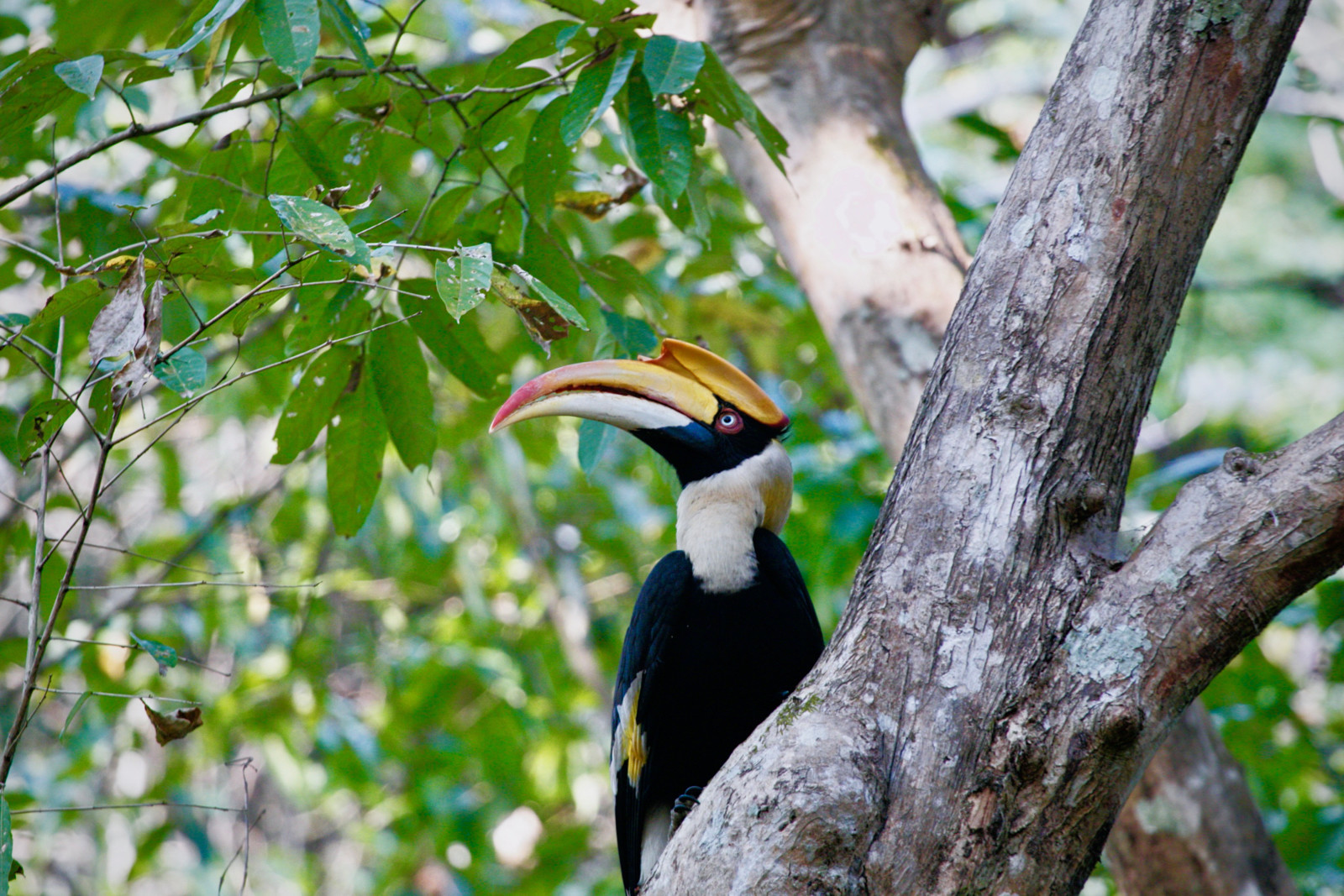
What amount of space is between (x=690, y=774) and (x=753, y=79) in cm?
191

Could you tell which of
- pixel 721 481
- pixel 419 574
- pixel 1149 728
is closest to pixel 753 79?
pixel 721 481

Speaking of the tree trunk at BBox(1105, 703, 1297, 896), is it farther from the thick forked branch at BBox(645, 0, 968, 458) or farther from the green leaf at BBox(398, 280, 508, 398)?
the green leaf at BBox(398, 280, 508, 398)

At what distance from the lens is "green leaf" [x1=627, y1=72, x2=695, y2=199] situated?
6.93 feet

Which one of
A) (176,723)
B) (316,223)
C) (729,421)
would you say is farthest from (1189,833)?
(316,223)

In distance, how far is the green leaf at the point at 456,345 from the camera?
2373 mm

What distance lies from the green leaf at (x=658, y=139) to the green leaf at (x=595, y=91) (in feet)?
0.25

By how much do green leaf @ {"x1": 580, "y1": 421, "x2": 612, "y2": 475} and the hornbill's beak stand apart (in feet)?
0.13

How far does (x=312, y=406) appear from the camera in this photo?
7.98 feet

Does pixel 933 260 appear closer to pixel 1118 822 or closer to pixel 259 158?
pixel 1118 822

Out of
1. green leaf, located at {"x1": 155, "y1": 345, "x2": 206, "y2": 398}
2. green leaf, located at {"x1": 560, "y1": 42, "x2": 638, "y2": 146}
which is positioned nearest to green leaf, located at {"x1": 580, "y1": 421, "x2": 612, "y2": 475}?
green leaf, located at {"x1": 560, "y1": 42, "x2": 638, "y2": 146}

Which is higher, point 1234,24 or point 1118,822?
point 1234,24

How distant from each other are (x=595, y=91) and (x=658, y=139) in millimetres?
164

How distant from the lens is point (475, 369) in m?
2.41

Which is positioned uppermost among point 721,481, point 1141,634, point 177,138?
point 177,138
